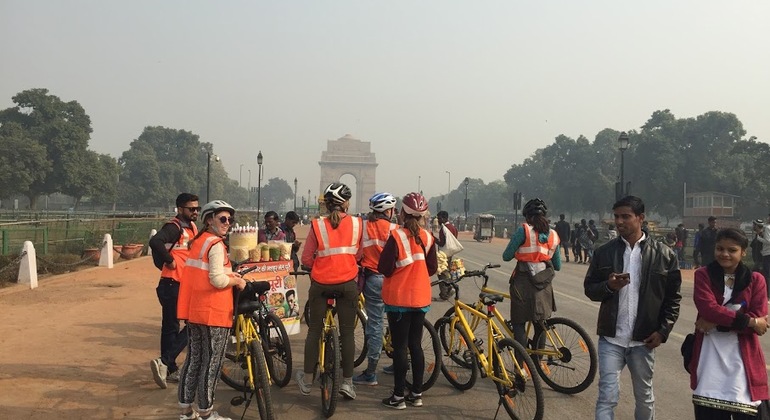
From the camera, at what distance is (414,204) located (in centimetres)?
532

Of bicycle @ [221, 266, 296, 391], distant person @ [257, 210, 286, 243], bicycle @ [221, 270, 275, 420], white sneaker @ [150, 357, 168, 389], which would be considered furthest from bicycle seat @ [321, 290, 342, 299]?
distant person @ [257, 210, 286, 243]

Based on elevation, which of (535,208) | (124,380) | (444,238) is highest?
(535,208)

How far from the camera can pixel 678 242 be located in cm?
2283

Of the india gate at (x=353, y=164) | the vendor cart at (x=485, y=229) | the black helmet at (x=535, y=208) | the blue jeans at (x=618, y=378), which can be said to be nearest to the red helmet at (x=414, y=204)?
the black helmet at (x=535, y=208)

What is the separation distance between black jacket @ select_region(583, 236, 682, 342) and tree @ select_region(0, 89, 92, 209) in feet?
222

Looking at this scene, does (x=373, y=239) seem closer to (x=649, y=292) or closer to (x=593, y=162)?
(x=649, y=292)

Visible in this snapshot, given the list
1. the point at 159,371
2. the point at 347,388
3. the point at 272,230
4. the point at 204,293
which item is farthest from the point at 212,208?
the point at 272,230

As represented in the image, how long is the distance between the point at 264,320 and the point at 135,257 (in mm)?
18280

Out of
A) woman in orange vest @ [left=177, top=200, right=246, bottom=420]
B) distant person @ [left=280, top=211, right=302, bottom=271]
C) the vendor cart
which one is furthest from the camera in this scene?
the vendor cart

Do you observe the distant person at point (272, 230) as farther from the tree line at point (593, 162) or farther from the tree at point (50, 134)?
the tree at point (50, 134)

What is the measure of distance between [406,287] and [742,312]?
8.60ft

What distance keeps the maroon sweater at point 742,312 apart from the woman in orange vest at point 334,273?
2.80 m

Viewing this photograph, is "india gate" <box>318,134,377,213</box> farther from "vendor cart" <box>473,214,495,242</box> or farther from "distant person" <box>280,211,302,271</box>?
"distant person" <box>280,211,302,271</box>

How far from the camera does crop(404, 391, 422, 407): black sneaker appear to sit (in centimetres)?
544
